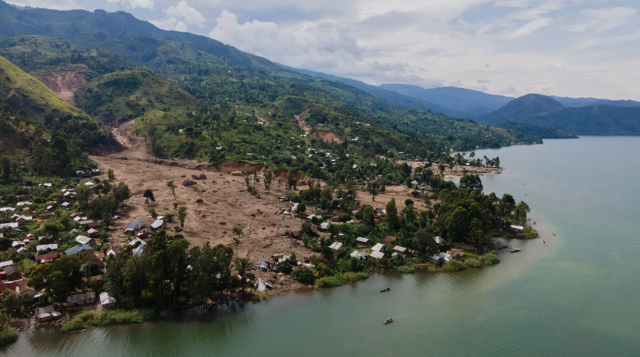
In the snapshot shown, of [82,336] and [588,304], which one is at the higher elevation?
[588,304]

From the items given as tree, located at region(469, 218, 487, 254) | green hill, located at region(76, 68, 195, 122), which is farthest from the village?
green hill, located at region(76, 68, 195, 122)

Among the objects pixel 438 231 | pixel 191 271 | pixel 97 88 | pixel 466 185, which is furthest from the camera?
pixel 97 88

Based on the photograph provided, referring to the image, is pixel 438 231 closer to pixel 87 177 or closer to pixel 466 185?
pixel 466 185

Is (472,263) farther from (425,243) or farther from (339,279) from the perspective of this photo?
(339,279)

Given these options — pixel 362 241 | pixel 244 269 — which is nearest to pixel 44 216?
pixel 244 269

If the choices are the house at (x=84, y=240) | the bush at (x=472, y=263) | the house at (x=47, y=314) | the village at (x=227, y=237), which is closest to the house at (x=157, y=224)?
the village at (x=227, y=237)

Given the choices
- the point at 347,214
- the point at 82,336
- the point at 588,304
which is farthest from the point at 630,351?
the point at 82,336

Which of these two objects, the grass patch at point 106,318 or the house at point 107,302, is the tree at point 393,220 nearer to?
the grass patch at point 106,318
